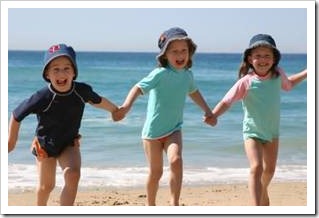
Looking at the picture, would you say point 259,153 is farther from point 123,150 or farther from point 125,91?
point 125,91

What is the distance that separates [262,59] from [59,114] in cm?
198

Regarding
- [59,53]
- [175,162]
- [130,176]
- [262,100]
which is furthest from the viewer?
[130,176]

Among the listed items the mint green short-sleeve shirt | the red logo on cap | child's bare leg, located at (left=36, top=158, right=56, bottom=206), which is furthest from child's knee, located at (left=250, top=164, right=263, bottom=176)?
the red logo on cap

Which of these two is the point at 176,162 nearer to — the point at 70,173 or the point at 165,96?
the point at 165,96

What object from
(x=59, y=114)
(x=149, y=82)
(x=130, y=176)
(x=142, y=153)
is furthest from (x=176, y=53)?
(x=142, y=153)

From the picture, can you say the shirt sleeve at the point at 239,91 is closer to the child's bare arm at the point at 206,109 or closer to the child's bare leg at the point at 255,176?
the child's bare arm at the point at 206,109

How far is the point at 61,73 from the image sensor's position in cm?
530

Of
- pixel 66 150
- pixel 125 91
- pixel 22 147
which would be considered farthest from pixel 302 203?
pixel 125 91

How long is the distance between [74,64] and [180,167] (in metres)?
1.33

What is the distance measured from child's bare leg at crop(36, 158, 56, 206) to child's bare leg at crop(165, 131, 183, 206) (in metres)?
1.05

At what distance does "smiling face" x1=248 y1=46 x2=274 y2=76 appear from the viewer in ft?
19.0

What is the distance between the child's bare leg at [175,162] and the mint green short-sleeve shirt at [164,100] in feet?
0.32

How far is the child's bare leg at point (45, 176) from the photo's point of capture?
5477 millimetres

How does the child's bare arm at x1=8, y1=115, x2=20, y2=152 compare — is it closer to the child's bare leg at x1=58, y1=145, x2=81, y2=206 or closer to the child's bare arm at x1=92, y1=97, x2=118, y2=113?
the child's bare leg at x1=58, y1=145, x2=81, y2=206
